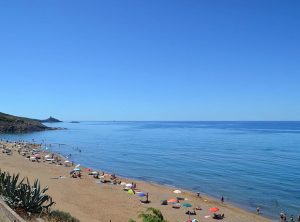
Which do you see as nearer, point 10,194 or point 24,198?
point 24,198

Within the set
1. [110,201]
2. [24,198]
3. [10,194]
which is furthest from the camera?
[110,201]

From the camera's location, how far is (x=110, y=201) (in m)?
28.8

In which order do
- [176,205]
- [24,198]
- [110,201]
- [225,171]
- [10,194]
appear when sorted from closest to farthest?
1. [24,198]
2. [10,194]
3. [176,205]
4. [110,201]
5. [225,171]

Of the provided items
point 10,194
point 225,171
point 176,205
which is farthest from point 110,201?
point 225,171

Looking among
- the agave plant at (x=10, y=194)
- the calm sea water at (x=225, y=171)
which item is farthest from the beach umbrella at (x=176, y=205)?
the agave plant at (x=10, y=194)

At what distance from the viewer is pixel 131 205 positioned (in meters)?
28.0

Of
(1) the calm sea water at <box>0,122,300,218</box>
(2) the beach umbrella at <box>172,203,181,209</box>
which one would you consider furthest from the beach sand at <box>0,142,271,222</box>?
(1) the calm sea water at <box>0,122,300,218</box>

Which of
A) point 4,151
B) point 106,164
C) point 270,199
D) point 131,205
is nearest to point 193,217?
point 131,205

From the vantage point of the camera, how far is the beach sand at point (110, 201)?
2470cm

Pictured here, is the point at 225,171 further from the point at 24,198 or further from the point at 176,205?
the point at 24,198

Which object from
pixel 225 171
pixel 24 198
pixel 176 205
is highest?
pixel 24 198

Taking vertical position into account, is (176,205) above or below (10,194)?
below

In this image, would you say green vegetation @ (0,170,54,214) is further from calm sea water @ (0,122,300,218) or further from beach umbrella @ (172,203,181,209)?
calm sea water @ (0,122,300,218)

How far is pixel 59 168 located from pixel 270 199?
2617 cm
